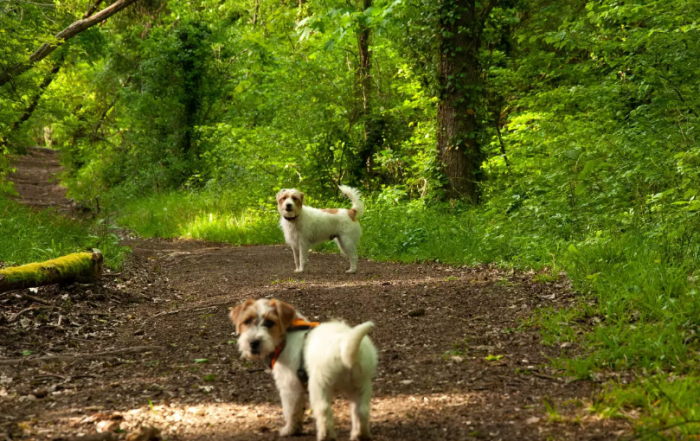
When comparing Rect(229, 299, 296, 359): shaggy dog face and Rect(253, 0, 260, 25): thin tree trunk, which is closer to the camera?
Rect(229, 299, 296, 359): shaggy dog face

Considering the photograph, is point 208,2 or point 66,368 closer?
point 66,368

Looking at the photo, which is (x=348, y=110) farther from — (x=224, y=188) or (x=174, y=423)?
(x=174, y=423)

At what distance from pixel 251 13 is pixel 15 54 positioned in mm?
16467

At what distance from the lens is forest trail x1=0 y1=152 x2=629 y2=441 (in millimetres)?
3277

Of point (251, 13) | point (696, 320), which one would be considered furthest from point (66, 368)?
point (251, 13)

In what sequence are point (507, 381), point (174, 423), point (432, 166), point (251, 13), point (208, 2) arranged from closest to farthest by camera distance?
point (174, 423) < point (507, 381) < point (432, 166) < point (208, 2) < point (251, 13)

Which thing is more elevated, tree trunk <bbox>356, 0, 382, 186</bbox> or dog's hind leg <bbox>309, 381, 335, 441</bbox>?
tree trunk <bbox>356, 0, 382, 186</bbox>

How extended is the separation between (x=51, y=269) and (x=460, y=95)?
28.0 ft

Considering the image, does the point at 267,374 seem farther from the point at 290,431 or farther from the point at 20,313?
the point at 20,313

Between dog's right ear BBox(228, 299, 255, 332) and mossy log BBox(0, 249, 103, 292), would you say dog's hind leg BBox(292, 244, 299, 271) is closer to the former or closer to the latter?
mossy log BBox(0, 249, 103, 292)

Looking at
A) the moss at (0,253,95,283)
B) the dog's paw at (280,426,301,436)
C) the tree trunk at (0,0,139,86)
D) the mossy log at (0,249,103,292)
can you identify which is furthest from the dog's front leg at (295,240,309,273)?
the tree trunk at (0,0,139,86)

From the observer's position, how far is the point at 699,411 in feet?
9.39

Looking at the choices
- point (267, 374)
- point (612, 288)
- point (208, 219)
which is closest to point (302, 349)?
point (267, 374)

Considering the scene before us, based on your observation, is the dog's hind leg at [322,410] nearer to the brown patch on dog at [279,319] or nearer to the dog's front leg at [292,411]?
the dog's front leg at [292,411]
